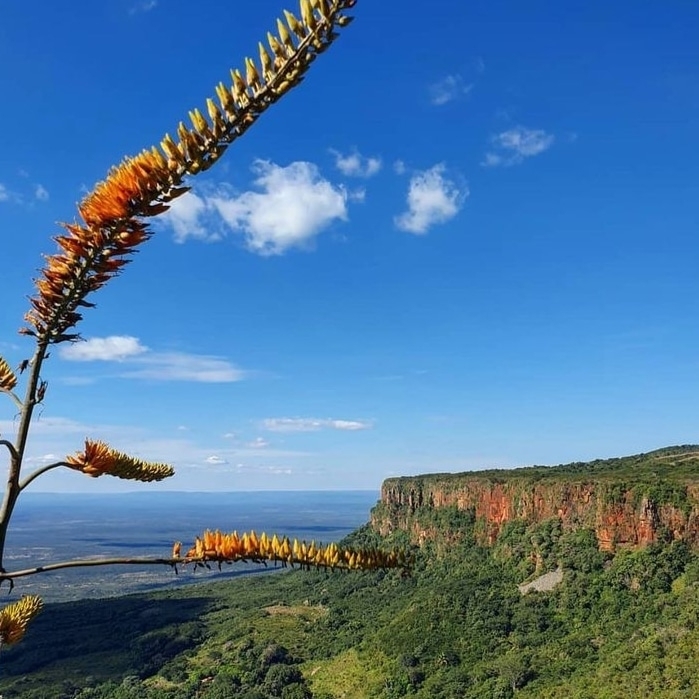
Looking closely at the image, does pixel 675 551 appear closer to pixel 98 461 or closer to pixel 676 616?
pixel 676 616

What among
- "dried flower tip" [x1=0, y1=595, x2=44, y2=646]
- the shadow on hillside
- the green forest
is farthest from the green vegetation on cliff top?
"dried flower tip" [x1=0, y1=595, x2=44, y2=646]

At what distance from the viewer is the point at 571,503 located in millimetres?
49250

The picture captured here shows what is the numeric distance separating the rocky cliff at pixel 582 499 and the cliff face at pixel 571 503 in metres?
0.05

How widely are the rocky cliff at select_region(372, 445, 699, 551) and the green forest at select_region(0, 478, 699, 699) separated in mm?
1048

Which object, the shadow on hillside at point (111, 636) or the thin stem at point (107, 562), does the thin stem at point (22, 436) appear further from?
Answer: the shadow on hillside at point (111, 636)

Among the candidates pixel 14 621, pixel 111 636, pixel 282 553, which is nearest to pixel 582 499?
pixel 111 636

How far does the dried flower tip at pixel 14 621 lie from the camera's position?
8.10ft

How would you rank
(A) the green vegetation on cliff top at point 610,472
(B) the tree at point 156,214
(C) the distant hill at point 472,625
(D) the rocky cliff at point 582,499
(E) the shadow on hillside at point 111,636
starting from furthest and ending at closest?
(E) the shadow on hillside at point 111,636 → (A) the green vegetation on cliff top at point 610,472 → (D) the rocky cliff at point 582,499 → (C) the distant hill at point 472,625 → (B) the tree at point 156,214

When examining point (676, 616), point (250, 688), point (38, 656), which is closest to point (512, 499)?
point (676, 616)

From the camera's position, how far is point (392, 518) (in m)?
73.2

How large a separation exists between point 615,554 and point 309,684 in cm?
2144

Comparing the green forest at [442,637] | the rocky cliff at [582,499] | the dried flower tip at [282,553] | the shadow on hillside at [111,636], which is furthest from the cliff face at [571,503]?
the dried flower tip at [282,553]

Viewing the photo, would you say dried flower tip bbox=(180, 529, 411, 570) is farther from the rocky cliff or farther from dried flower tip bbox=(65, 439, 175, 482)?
the rocky cliff

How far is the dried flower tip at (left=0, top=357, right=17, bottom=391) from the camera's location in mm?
2264
